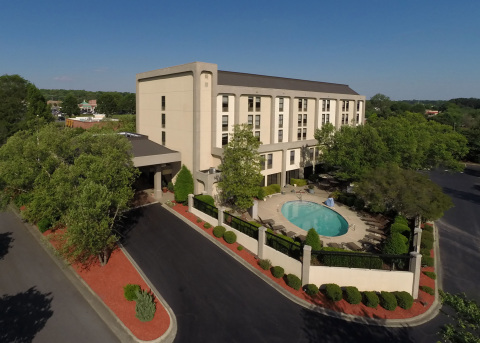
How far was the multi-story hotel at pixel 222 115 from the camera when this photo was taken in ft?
111

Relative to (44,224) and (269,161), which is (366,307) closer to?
(269,161)

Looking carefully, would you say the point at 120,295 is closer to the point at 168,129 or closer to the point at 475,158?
the point at 168,129

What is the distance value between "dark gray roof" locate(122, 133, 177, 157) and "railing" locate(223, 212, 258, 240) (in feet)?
44.2

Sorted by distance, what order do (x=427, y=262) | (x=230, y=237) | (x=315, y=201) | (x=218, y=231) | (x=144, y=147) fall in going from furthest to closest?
(x=315, y=201)
(x=144, y=147)
(x=218, y=231)
(x=230, y=237)
(x=427, y=262)

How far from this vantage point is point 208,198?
101ft

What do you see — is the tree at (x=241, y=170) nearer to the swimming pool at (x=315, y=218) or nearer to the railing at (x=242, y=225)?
the railing at (x=242, y=225)

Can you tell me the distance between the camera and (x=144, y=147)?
36562mm

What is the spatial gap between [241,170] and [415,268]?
1647cm

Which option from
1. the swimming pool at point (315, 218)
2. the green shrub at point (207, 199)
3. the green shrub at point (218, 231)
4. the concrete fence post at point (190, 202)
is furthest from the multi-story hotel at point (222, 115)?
the green shrub at point (218, 231)

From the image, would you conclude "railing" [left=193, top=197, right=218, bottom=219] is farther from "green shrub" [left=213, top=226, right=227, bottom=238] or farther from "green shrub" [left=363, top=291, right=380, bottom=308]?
"green shrub" [left=363, top=291, right=380, bottom=308]

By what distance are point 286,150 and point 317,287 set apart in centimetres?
2487

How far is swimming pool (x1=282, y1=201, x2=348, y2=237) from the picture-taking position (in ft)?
98.0

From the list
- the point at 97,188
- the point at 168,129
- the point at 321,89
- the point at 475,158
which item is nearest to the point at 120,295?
the point at 97,188

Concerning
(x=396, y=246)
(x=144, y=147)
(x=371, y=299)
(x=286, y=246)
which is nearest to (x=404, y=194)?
(x=396, y=246)
